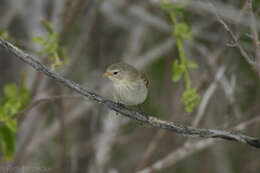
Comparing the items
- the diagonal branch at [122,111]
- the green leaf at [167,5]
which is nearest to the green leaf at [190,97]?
the diagonal branch at [122,111]

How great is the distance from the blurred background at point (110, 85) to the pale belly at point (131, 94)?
0.83m

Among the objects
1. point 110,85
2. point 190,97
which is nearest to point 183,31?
point 190,97

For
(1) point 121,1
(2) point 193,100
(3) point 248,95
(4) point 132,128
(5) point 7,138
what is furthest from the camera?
(4) point 132,128

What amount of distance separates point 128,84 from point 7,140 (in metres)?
1.08

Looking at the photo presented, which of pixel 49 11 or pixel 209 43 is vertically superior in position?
pixel 49 11

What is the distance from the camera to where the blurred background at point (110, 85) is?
4.34 metres

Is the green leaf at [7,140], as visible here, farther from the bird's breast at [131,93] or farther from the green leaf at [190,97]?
the green leaf at [190,97]

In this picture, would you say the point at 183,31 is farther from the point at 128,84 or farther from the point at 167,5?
the point at 128,84

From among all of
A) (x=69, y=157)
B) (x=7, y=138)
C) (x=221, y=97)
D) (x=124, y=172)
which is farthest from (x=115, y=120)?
(x=7, y=138)

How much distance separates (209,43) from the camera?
557 centimetres

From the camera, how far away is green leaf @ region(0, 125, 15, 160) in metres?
3.04

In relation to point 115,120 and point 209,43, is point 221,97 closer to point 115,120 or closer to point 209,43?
point 209,43

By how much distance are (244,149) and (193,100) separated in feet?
7.91

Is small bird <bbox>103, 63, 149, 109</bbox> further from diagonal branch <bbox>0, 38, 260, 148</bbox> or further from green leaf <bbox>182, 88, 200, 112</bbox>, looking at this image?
diagonal branch <bbox>0, 38, 260, 148</bbox>
